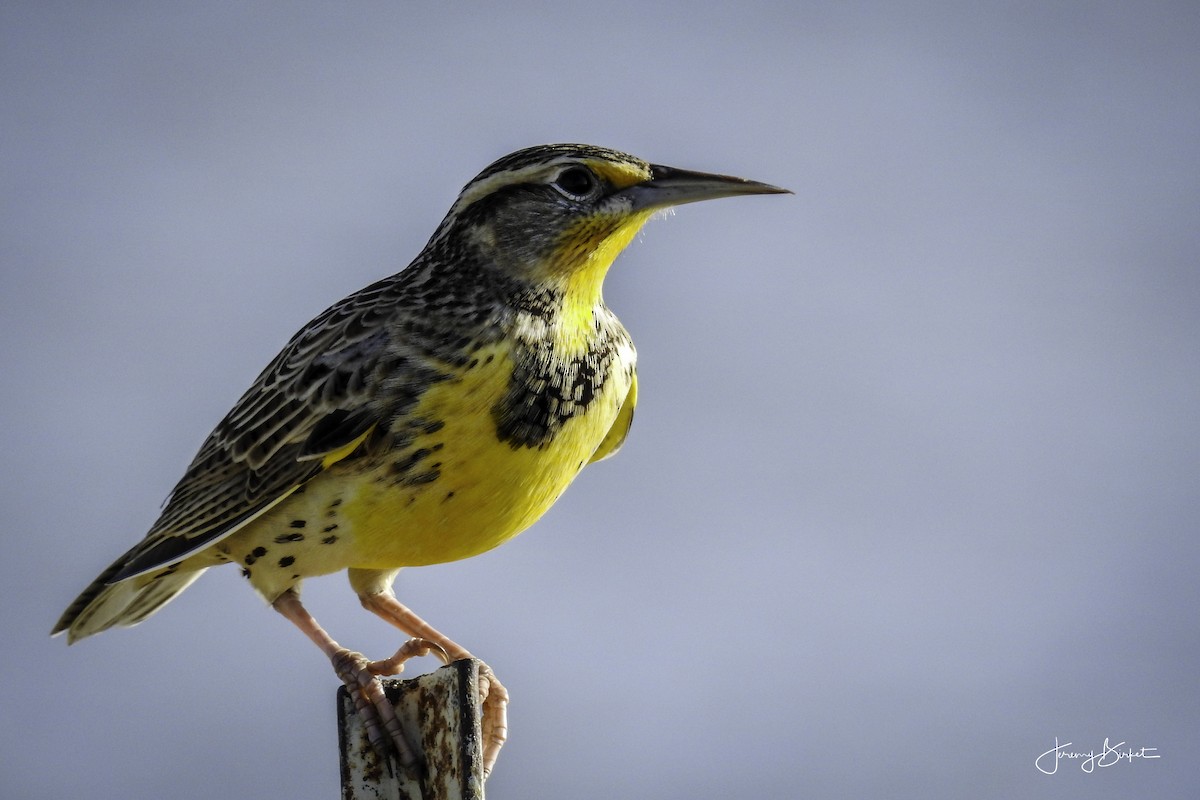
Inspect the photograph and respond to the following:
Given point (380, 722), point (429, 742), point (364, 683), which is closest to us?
point (429, 742)

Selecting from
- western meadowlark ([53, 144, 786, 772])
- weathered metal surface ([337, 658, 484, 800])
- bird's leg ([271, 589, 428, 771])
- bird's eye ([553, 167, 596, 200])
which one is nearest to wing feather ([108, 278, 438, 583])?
western meadowlark ([53, 144, 786, 772])

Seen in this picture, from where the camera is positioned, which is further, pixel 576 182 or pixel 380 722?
pixel 576 182

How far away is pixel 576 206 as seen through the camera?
412 cm

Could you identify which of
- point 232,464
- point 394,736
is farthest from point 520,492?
point 232,464

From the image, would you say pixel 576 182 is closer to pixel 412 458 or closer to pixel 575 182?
pixel 575 182

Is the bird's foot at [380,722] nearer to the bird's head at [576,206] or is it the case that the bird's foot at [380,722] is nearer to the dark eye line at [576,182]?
the bird's head at [576,206]

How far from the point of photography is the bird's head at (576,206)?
4.07 meters

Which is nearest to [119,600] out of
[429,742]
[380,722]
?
[380,722]

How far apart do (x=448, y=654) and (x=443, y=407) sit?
0.98 meters

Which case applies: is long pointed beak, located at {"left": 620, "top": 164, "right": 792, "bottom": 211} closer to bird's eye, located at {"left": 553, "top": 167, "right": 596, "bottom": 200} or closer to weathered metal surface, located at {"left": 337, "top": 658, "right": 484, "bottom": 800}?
bird's eye, located at {"left": 553, "top": 167, "right": 596, "bottom": 200}

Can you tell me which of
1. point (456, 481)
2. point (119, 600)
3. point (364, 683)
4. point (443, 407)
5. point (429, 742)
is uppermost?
point (443, 407)

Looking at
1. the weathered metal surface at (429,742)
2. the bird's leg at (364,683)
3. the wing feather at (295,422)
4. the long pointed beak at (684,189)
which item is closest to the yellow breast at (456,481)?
the wing feather at (295,422)

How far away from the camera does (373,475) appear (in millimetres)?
3828

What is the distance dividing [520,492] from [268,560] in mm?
882
